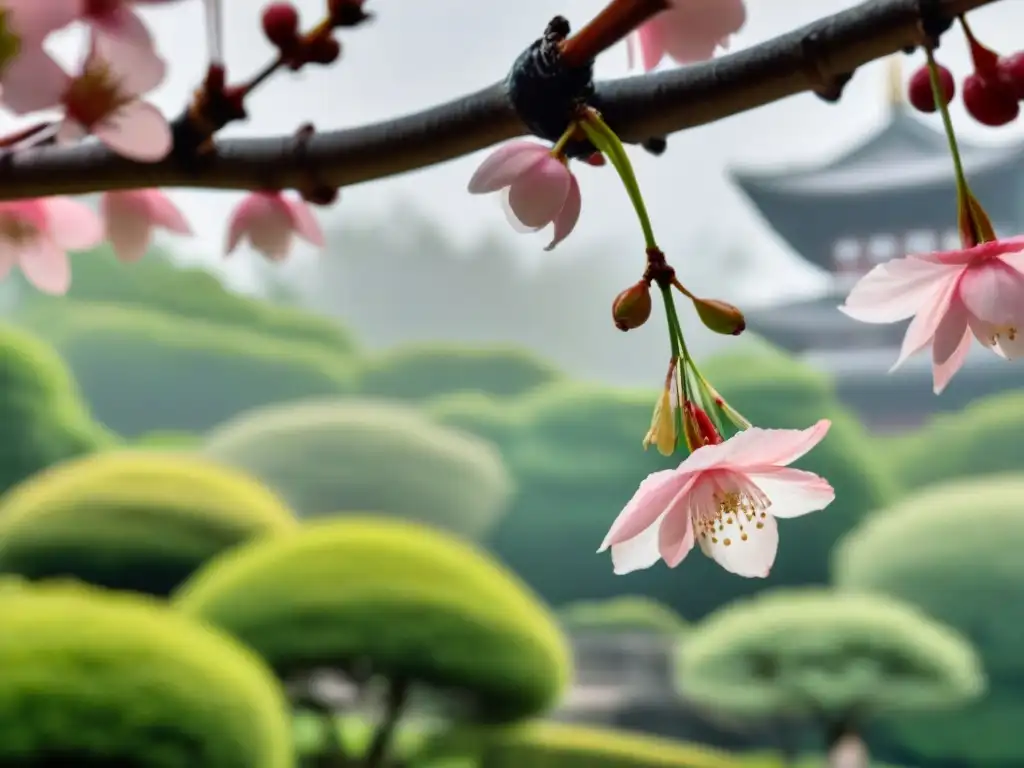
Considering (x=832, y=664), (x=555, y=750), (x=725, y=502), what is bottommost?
(x=555, y=750)

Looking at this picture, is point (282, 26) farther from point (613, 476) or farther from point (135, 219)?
point (613, 476)

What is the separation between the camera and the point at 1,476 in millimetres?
2607

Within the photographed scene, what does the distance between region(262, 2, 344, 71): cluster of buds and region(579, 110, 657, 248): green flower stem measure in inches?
2.3

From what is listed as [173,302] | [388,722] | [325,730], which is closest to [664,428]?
[388,722]

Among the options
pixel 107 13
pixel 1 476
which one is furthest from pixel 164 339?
pixel 107 13

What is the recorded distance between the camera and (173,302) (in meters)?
2.99

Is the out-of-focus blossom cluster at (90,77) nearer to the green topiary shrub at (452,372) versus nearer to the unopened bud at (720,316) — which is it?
the unopened bud at (720,316)

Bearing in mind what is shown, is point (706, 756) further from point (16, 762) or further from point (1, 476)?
point (1, 476)

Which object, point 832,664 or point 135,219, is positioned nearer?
point 135,219

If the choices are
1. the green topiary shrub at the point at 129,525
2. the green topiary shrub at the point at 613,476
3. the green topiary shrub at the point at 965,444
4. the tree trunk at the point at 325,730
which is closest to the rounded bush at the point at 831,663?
the green topiary shrub at the point at 613,476

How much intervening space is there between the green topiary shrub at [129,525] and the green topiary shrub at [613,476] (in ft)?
2.36

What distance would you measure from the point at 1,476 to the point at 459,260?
129 cm

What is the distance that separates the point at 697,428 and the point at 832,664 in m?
2.35

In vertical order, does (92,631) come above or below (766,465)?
below
